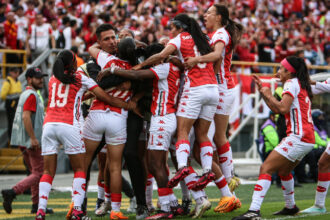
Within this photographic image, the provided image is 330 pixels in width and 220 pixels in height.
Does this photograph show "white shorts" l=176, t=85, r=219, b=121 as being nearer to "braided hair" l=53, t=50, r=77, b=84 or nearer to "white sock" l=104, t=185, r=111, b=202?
"braided hair" l=53, t=50, r=77, b=84

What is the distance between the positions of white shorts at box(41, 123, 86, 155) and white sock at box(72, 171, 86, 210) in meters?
0.31

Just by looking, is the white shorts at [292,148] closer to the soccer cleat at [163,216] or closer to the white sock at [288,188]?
the white sock at [288,188]

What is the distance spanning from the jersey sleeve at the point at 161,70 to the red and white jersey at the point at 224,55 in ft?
2.45

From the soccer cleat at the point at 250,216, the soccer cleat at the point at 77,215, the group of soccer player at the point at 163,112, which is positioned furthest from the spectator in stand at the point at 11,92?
the soccer cleat at the point at 250,216

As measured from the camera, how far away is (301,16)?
30.1 m

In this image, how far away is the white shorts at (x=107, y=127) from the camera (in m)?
8.67

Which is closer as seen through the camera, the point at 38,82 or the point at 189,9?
the point at 38,82

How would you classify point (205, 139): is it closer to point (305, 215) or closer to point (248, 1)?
point (305, 215)

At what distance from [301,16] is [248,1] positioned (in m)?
3.11

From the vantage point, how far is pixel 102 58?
9070 millimetres

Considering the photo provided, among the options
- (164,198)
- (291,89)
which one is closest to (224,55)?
(291,89)

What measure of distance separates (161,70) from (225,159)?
177cm

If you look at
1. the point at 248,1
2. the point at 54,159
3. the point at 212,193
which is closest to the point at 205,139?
the point at 54,159

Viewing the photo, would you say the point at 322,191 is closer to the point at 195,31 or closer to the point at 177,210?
the point at 177,210
